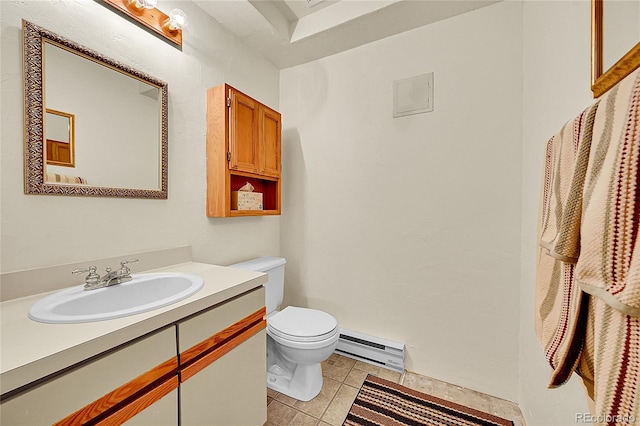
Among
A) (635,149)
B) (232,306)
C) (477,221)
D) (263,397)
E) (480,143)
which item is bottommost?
(263,397)

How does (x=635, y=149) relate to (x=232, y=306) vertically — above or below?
above

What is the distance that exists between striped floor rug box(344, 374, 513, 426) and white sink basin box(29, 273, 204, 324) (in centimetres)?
115

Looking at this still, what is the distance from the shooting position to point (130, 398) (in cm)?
71

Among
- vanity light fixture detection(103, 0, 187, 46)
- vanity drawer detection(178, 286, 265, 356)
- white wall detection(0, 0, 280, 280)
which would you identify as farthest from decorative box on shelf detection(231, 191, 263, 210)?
vanity light fixture detection(103, 0, 187, 46)

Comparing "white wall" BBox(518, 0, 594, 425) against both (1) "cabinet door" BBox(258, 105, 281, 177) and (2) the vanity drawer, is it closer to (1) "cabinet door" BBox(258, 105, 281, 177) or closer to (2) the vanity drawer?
(2) the vanity drawer

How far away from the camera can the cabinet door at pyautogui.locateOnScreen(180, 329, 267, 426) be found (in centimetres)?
89

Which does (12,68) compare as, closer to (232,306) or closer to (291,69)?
(232,306)

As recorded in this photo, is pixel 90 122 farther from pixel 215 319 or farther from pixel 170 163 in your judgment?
pixel 215 319

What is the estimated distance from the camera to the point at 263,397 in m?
1.21

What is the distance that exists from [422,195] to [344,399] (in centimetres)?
138

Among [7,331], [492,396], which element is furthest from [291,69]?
[492,396]

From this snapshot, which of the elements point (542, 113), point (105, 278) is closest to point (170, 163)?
point (105, 278)

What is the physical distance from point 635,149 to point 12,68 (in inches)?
66.4

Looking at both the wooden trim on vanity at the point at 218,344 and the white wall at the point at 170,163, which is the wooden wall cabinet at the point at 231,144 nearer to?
the white wall at the point at 170,163
